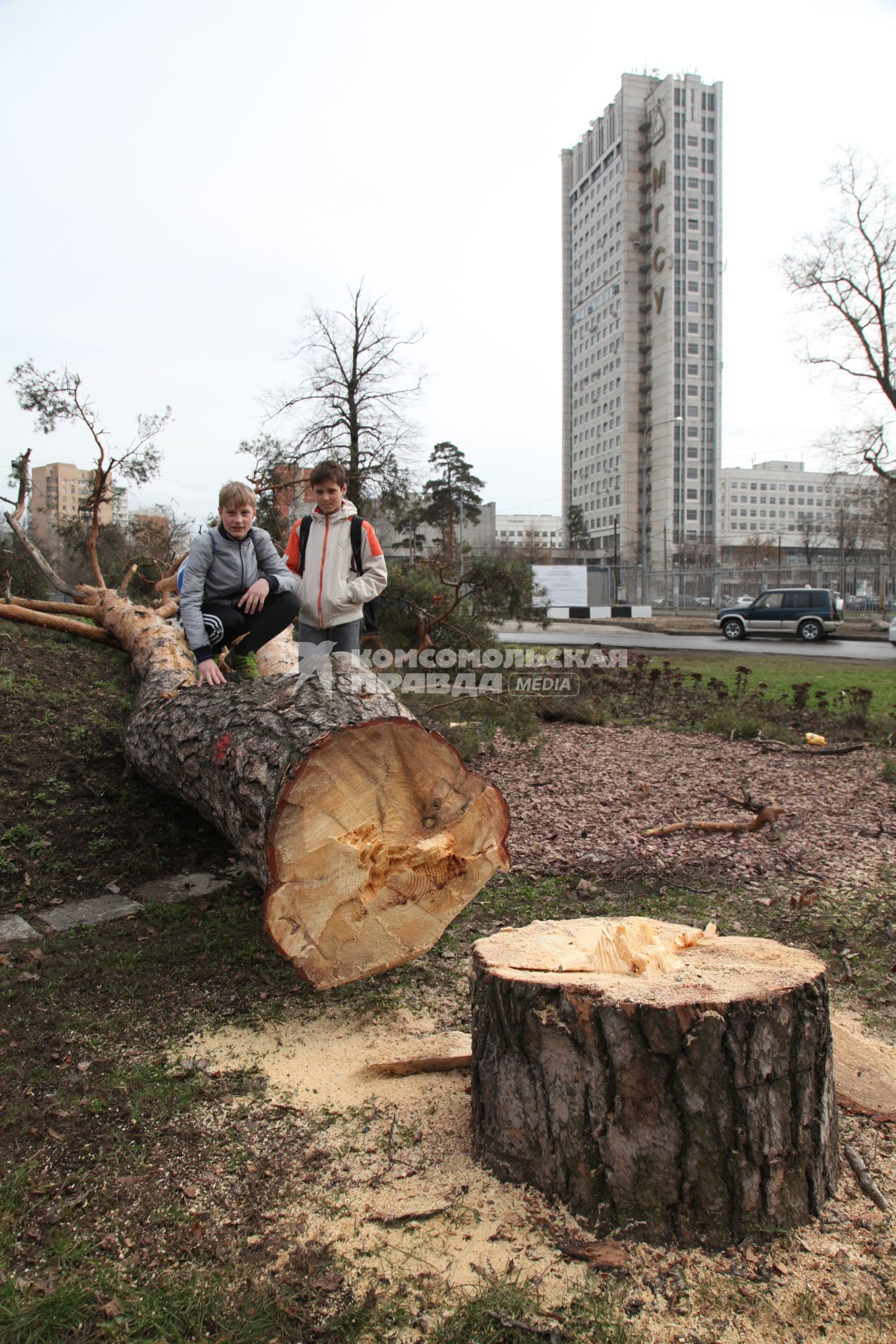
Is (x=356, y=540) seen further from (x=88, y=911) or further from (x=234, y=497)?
(x=88, y=911)

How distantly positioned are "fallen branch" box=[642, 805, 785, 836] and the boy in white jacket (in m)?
1.91

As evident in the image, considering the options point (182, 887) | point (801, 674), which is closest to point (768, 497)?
point (801, 674)

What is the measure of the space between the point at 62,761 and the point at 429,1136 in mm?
3376

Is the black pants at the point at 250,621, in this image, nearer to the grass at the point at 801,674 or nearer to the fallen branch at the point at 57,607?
the fallen branch at the point at 57,607

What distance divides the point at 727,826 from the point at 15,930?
11.2 ft

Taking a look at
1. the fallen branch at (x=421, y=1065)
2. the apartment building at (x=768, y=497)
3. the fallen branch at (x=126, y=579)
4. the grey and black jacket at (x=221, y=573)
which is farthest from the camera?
the apartment building at (x=768, y=497)

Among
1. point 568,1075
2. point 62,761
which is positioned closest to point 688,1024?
point 568,1075

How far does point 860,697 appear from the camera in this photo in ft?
24.1

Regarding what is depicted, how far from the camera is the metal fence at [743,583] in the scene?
1185 inches

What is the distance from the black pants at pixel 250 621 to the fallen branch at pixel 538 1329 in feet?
10.8

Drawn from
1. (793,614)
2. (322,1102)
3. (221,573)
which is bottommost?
(322,1102)

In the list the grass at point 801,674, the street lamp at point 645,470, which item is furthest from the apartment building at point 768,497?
the grass at point 801,674

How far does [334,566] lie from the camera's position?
423 cm

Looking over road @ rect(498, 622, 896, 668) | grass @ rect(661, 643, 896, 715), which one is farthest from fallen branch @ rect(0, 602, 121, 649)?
road @ rect(498, 622, 896, 668)
